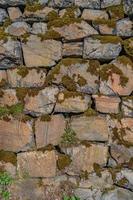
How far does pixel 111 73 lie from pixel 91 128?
76cm

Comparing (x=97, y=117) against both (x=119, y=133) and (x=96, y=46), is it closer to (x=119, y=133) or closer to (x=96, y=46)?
(x=119, y=133)

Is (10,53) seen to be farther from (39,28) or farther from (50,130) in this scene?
(50,130)

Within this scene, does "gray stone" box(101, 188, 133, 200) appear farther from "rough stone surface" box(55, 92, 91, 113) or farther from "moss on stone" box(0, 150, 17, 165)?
"moss on stone" box(0, 150, 17, 165)

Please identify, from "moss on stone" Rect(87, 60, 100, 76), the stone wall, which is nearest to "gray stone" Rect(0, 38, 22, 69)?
the stone wall

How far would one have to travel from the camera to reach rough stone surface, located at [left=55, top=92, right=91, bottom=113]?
564 cm

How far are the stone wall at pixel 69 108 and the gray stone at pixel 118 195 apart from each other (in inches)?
0.5

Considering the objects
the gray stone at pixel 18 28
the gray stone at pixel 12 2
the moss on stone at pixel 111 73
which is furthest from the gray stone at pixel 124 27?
the gray stone at pixel 12 2

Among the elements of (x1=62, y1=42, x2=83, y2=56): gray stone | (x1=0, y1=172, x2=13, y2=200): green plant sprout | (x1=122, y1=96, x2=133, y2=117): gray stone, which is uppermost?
(x1=62, y1=42, x2=83, y2=56): gray stone

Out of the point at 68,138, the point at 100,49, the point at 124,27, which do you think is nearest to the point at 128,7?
the point at 124,27

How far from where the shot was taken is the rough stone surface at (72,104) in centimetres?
564

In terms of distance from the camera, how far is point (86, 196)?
18.7ft

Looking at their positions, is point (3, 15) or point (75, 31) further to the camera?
point (3, 15)

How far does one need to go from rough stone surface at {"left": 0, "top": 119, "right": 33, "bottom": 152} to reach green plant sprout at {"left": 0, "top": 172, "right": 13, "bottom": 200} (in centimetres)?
35

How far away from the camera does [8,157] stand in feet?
18.7
